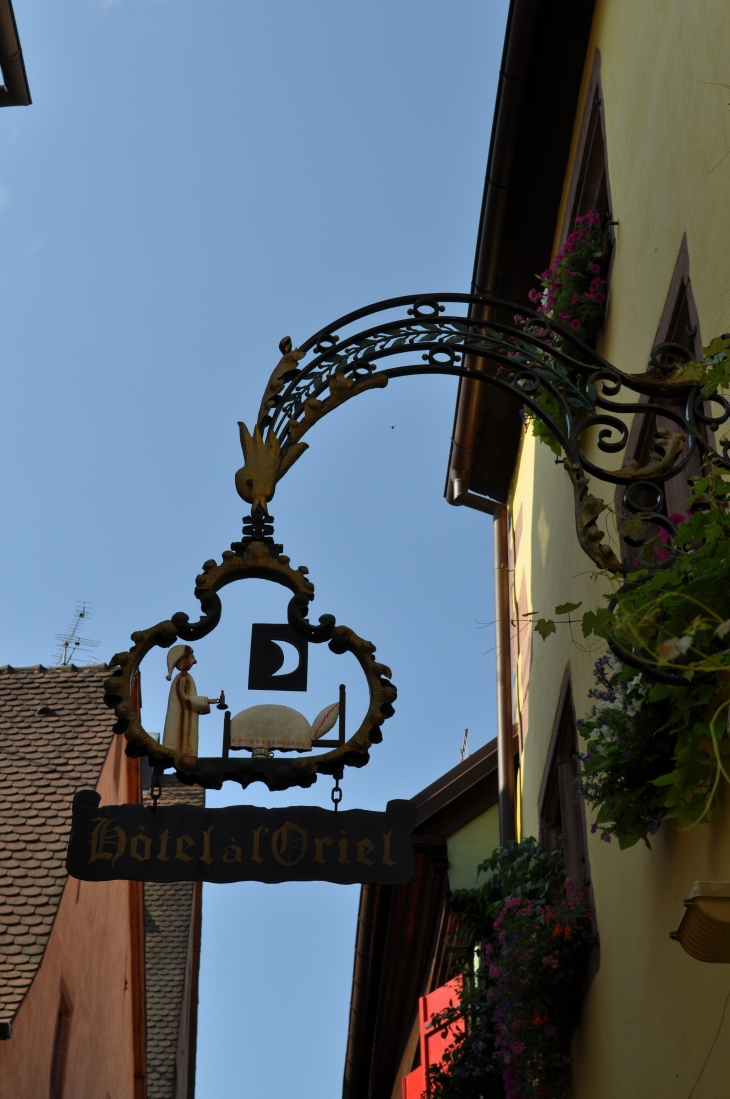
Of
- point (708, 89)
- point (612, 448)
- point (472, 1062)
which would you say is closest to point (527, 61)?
point (708, 89)

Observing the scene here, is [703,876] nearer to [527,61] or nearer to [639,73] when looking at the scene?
[639,73]

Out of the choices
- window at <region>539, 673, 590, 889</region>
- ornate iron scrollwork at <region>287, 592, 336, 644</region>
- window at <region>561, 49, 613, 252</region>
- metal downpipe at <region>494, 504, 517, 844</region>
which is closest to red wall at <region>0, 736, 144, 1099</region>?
metal downpipe at <region>494, 504, 517, 844</region>

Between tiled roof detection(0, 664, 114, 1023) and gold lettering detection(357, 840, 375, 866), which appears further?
tiled roof detection(0, 664, 114, 1023)

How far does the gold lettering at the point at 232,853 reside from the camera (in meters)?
3.05

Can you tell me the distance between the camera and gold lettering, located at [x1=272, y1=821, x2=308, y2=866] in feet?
Result: 10.0

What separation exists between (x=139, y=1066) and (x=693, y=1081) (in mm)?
11718

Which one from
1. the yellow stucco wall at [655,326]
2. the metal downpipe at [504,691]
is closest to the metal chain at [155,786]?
the yellow stucco wall at [655,326]

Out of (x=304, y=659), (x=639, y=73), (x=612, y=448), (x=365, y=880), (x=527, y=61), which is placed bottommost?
(x=365, y=880)

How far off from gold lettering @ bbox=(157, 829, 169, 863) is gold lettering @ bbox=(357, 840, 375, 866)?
1.53ft

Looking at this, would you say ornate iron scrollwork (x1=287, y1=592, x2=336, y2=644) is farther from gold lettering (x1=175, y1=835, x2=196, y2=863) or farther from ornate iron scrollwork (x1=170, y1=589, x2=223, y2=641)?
gold lettering (x1=175, y1=835, x2=196, y2=863)

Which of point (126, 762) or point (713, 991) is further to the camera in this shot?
point (126, 762)

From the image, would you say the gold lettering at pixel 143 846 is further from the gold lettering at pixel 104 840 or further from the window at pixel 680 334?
the window at pixel 680 334

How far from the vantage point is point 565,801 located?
6.35 meters

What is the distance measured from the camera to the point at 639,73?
481cm
